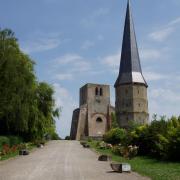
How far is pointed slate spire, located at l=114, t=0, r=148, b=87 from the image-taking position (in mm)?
78094

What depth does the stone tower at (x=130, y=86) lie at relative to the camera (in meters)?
76.1

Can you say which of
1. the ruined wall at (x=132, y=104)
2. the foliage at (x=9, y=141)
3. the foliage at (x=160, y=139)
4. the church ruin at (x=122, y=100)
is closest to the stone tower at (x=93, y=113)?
the church ruin at (x=122, y=100)

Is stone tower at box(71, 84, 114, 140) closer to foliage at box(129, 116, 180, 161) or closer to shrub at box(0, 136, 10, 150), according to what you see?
shrub at box(0, 136, 10, 150)

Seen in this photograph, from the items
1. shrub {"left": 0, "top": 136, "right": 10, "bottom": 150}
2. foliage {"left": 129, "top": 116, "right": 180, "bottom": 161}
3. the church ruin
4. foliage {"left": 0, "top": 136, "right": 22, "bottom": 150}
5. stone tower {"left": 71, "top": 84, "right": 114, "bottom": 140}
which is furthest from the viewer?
stone tower {"left": 71, "top": 84, "right": 114, "bottom": 140}

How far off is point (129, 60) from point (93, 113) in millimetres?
13211

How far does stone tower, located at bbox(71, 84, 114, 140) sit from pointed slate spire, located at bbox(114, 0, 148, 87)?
4064 millimetres

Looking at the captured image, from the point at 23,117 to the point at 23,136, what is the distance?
9265 millimetres

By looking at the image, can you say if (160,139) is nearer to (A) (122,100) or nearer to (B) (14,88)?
(B) (14,88)

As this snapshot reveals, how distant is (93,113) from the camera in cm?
7944

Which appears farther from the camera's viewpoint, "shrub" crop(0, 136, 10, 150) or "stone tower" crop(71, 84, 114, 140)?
"stone tower" crop(71, 84, 114, 140)

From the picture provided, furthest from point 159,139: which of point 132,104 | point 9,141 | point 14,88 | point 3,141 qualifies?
point 132,104

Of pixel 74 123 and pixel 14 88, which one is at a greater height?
pixel 74 123

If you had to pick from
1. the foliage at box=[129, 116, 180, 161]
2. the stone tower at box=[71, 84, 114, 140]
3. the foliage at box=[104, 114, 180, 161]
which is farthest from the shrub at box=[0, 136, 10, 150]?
the stone tower at box=[71, 84, 114, 140]

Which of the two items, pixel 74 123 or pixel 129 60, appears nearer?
pixel 129 60
